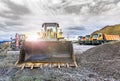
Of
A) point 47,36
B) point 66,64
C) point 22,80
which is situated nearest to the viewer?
point 22,80

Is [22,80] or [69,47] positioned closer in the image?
[22,80]

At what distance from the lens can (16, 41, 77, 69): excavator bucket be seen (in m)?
9.91

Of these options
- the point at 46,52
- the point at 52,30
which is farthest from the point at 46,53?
the point at 52,30

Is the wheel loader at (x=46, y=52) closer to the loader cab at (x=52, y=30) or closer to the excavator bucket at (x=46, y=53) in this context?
the excavator bucket at (x=46, y=53)

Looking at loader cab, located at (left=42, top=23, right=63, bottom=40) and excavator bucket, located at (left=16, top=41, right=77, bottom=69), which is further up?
loader cab, located at (left=42, top=23, right=63, bottom=40)

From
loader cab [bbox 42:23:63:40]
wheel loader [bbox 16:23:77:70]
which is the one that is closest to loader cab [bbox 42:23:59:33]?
loader cab [bbox 42:23:63:40]

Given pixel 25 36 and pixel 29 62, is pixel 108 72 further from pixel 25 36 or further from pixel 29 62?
pixel 25 36

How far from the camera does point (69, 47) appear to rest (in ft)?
35.0

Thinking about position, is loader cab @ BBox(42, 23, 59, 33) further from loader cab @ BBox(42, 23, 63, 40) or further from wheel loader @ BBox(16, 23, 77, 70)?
wheel loader @ BBox(16, 23, 77, 70)

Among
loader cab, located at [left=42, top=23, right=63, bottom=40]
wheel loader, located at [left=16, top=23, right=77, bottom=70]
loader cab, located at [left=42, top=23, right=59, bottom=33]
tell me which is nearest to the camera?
wheel loader, located at [left=16, top=23, right=77, bottom=70]

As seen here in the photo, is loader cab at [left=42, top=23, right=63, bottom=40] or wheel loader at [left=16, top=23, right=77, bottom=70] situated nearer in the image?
wheel loader at [left=16, top=23, right=77, bottom=70]

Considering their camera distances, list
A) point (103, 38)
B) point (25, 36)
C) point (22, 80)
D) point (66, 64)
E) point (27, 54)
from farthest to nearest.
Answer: point (103, 38) → point (25, 36) → point (27, 54) → point (66, 64) → point (22, 80)

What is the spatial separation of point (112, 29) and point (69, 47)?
68.7 meters

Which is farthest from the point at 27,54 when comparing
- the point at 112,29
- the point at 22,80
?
the point at 112,29
